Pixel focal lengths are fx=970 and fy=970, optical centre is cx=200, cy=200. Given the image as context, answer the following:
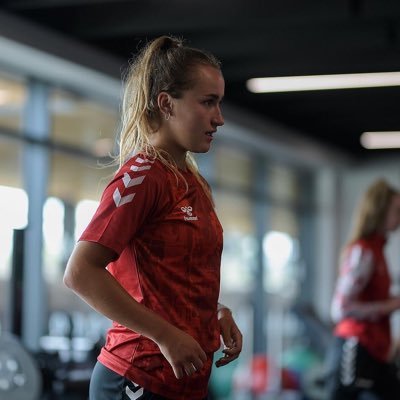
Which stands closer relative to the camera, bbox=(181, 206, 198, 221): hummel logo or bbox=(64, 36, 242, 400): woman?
bbox=(64, 36, 242, 400): woman

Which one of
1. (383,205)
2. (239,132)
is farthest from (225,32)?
(383,205)

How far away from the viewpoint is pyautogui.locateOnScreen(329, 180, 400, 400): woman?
3.85 m

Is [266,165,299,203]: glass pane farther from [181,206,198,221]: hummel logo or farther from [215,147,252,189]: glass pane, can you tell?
[181,206,198,221]: hummel logo

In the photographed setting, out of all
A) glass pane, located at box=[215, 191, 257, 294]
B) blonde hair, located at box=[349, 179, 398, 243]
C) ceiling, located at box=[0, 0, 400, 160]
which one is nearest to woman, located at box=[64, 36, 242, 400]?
blonde hair, located at box=[349, 179, 398, 243]

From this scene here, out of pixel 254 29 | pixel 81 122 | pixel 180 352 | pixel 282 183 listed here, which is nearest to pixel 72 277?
pixel 180 352

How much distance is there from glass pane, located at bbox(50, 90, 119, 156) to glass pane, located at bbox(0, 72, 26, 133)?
40 cm

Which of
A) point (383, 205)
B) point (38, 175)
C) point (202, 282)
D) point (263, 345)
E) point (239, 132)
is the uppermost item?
point (239, 132)

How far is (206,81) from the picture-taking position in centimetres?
186

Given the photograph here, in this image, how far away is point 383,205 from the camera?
155 inches

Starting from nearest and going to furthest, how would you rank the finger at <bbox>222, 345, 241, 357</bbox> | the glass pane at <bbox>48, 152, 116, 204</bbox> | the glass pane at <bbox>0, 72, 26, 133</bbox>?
the finger at <bbox>222, 345, 241, 357</bbox>
the glass pane at <bbox>0, 72, 26, 133</bbox>
the glass pane at <bbox>48, 152, 116, 204</bbox>

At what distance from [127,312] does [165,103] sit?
0.43m

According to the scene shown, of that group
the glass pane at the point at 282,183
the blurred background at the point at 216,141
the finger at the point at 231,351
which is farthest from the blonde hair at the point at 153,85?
the glass pane at the point at 282,183

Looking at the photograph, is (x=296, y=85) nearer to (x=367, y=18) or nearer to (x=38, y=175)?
(x=367, y=18)

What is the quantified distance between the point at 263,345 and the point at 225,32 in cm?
521
